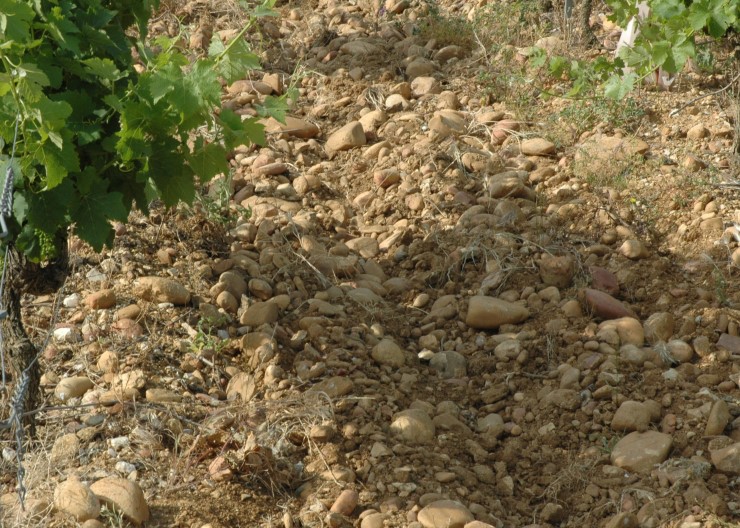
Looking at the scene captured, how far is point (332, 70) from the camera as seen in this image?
20.5 ft

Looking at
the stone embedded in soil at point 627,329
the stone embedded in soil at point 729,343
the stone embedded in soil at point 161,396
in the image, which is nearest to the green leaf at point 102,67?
the stone embedded in soil at point 161,396

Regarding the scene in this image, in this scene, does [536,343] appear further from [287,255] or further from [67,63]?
[67,63]

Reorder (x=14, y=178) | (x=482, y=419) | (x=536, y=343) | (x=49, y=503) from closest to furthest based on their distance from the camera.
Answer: (x=14, y=178) < (x=49, y=503) < (x=482, y=419) < (x=536, y=343)

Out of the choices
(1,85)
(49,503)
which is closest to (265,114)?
(1,85)

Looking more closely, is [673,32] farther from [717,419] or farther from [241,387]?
[241,387]

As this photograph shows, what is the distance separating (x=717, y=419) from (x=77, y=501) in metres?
2.14

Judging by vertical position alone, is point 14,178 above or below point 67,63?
below

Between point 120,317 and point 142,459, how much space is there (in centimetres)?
79

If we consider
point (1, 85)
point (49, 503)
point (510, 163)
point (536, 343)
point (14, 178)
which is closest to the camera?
point (1, 85)

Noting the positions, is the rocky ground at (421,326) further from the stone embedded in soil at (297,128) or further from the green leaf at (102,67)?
the green leaf at (102,67)

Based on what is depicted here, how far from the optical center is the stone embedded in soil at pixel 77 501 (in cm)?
279

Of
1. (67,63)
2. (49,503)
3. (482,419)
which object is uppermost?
(67,63)

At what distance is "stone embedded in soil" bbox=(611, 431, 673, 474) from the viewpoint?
3.20 meters

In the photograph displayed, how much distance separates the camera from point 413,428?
3.35 meters
